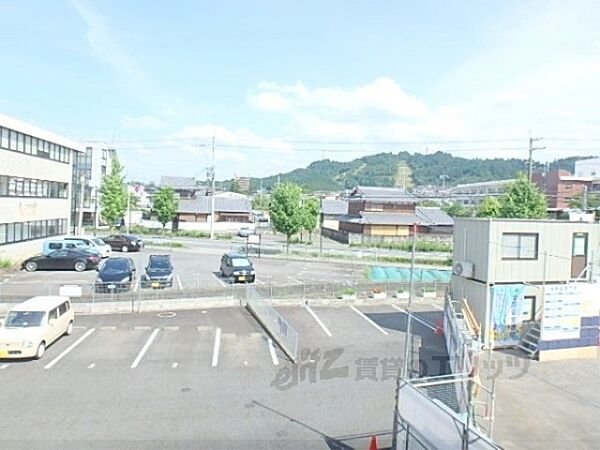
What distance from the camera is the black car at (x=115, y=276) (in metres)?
22.4

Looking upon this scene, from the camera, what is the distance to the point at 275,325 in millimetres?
18375

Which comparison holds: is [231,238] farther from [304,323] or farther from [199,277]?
[304,323]

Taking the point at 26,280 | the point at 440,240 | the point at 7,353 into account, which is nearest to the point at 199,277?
the point at 26,280

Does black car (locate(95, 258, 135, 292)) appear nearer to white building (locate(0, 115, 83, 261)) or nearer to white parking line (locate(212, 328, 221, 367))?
white parking line (locate(212, 328, 221, 367))

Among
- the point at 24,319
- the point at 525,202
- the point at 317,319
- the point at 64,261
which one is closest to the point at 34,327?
the point at 24,319

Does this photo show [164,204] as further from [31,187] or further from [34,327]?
[34,327]

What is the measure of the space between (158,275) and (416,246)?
104ft

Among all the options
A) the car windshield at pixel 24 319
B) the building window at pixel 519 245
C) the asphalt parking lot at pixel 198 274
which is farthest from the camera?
the asphalt parking lot at pixel 198 274

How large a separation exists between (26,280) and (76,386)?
16368 millimetres

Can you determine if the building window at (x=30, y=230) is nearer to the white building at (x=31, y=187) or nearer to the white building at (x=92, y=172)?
the white building at (x=31, y=187)

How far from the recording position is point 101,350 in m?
16.2

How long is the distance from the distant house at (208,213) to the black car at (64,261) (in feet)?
120

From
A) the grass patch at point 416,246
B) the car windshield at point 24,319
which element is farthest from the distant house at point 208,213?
the car windshield at point 24,319

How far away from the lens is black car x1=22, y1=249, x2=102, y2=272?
97.1 ft
